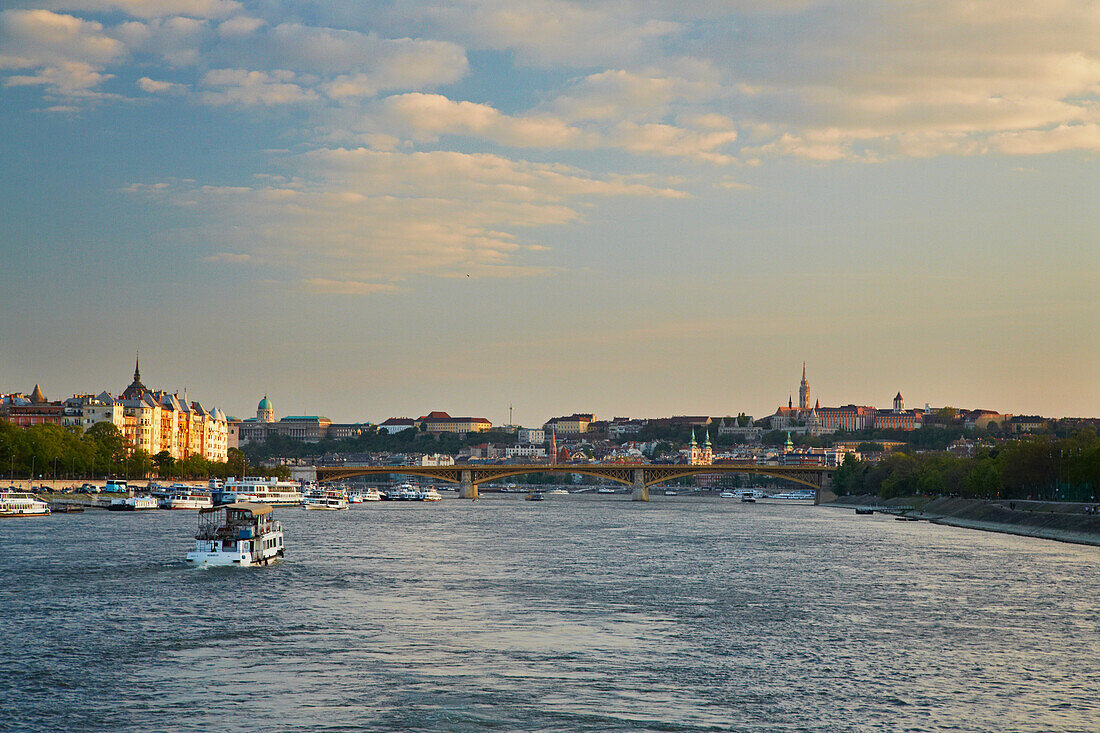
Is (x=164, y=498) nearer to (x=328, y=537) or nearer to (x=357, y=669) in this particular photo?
(x=328, y=537)

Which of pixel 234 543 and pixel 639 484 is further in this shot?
pixel 639 484

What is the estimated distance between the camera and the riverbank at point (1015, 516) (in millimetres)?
75000

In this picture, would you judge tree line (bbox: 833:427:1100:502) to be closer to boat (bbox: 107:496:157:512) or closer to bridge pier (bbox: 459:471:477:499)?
bridge pier (bbox: 459:471:477:499)

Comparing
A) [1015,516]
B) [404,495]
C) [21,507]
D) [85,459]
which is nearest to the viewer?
[21,507]

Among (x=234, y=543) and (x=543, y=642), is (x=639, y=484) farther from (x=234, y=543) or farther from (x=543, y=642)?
(x=543, y=642)

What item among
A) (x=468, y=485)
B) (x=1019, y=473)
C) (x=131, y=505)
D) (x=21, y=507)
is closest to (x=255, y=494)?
(x=131, y=505)

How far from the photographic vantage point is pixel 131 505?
353 feet

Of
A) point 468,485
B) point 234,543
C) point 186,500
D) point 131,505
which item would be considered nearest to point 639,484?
point 468,485

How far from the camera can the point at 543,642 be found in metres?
32.3

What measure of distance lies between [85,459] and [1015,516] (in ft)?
287

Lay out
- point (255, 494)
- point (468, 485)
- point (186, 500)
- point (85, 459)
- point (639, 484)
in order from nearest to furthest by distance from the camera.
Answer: point (186, 500) → point (255, 494) → point (85, 459) → point (468, 485) → point (639, 484)

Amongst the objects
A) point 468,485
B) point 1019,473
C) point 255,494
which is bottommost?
point 468,485

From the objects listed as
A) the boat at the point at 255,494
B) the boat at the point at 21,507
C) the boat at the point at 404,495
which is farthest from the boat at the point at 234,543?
the boat at the point at 404,495

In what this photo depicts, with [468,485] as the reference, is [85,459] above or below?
above
